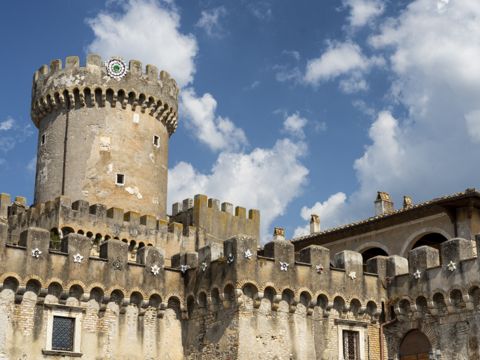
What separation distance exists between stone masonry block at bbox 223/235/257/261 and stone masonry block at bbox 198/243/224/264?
44.4 inches

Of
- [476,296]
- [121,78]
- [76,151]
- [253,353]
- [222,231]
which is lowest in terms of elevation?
[253,353]

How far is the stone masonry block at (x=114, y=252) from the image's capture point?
27672mm

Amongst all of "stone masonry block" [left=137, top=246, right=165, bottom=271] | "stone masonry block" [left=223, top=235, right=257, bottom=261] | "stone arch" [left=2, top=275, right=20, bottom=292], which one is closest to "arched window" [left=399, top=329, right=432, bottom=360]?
"stone masonry block" [left=223, top=235, right=257, bottom=261]

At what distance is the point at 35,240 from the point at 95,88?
52.9 feet

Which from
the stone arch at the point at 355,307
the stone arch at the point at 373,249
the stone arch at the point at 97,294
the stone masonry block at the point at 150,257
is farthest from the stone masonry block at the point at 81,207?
the stone arch at the point at 355,307

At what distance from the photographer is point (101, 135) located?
40.5m

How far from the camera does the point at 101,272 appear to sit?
27375 mm

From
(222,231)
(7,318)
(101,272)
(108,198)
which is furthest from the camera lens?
(222,231)

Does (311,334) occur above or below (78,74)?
below

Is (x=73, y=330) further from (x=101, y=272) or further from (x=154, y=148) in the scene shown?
(x=154, y=148)

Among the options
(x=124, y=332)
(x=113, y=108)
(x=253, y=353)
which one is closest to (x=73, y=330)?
(x=124, y=332)

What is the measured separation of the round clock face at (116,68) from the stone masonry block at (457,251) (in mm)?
20785

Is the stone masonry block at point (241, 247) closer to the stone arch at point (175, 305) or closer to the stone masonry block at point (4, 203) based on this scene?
the stone arch at point (175, 305)

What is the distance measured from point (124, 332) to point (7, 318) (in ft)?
13.7
